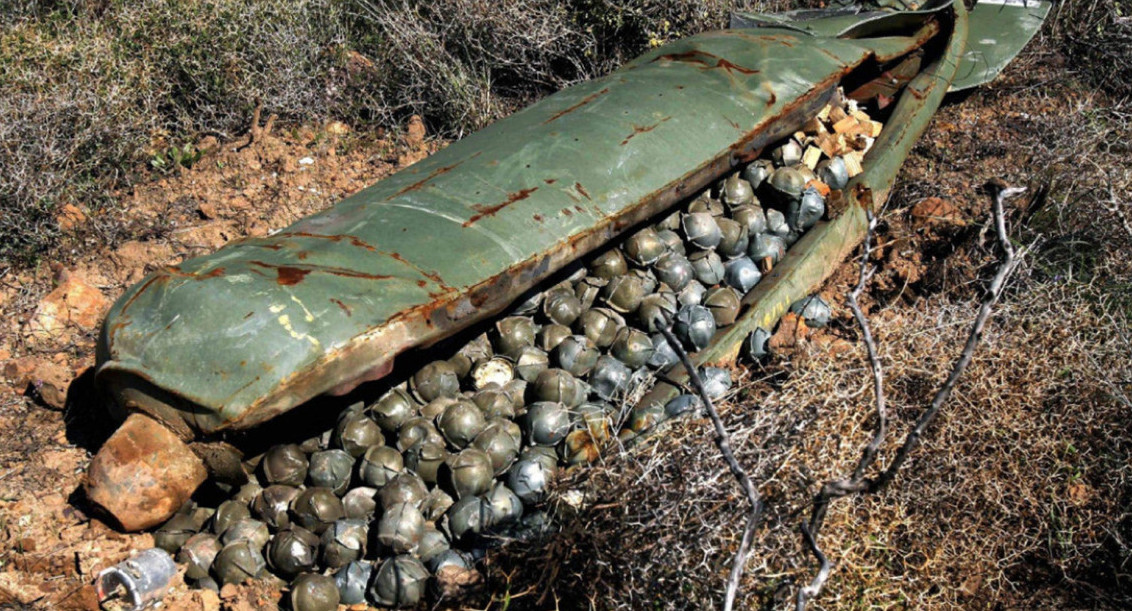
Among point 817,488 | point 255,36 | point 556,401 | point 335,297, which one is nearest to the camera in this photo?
point 817,488

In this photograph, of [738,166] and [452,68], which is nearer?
[738,166]

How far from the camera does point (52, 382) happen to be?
459 cm

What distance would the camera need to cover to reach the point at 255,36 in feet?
20.7

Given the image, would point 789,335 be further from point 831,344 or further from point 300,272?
point 300,272

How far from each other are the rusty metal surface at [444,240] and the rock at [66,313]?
4.50ft

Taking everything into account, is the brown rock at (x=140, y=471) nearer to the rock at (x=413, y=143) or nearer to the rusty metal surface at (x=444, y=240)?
the rusty metal surface at (x=444, y=240)

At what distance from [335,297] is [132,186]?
291 centimetres

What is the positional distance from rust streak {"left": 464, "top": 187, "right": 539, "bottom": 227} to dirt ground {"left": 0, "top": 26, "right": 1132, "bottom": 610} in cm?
122

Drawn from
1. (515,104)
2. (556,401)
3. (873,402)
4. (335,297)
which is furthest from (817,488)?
(515,104)

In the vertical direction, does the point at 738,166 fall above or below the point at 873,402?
above

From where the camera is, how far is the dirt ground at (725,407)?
337 centimetres

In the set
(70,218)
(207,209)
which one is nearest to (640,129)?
(207,209)

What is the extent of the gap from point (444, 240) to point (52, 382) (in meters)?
2.09

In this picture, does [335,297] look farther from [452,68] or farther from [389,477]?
[452,68]
